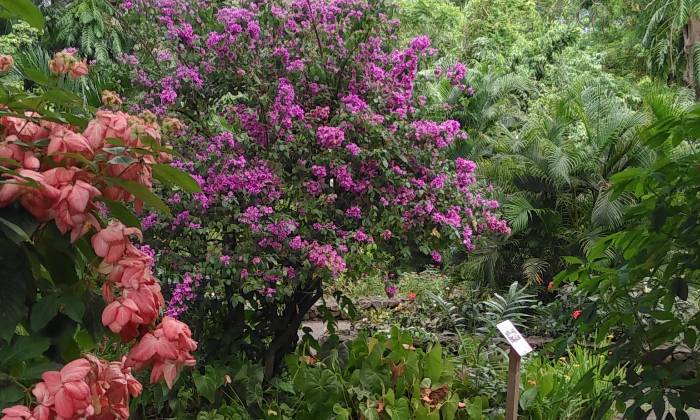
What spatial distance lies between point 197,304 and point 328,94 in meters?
1.28

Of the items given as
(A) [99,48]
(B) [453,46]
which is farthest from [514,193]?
(B) [453,46]

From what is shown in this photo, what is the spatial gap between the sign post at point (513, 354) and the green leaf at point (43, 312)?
2.46 m

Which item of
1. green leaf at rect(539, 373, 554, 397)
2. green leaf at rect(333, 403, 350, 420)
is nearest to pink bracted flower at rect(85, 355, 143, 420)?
green leaf at rect(333, 403, 350, 420)

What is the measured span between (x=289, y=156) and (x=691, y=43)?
1487 cm

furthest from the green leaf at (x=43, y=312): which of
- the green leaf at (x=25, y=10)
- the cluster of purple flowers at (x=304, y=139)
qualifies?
the cluster of purple flowers at (x=304, y=139)

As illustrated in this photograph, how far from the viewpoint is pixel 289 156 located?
3.78 meters

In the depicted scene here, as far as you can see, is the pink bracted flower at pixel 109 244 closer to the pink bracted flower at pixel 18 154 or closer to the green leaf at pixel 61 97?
the pink bracted flower at pixel 18 154

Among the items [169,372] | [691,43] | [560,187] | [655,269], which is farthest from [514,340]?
[691,43]

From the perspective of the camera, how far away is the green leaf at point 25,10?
1054mm

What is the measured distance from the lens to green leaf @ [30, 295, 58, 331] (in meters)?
1.06

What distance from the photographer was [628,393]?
2.19 m

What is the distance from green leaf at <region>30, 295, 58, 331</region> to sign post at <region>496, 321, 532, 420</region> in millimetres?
2458

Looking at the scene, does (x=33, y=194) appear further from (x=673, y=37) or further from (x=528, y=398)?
(x=673, y=37)

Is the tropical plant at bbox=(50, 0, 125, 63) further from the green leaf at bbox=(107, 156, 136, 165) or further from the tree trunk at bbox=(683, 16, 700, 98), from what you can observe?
the tree trunk at bbox=(683, 16, 700, 98)
